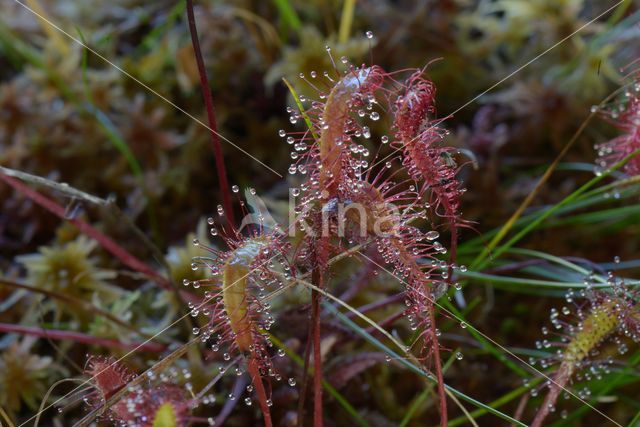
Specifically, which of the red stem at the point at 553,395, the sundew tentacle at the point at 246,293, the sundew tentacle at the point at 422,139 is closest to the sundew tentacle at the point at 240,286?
the sundew tentacle at the point at 246,293

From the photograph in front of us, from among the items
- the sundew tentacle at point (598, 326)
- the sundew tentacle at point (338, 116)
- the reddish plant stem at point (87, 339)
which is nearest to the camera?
the sundew tentacle at point (338, 116)

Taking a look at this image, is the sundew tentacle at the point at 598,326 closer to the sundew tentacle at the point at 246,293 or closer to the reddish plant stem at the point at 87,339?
the sundew tentacle at the point at 246,293

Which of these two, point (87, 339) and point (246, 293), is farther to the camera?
point (87, 339)

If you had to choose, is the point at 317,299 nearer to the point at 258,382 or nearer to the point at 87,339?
the point at 258,382

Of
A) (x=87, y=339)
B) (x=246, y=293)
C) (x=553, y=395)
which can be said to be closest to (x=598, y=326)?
(x=553, y=395)

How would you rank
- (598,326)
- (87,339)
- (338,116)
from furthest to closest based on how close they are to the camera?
(87,339) → (598,326) → (338,116)

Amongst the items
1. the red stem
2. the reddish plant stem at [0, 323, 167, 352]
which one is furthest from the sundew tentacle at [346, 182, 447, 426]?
the reddish plant stem at [0, 323, 167, 352]

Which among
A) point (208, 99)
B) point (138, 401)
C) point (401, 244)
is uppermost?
point (208, 99)

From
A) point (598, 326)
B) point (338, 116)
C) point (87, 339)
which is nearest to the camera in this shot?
point (338, 116)
